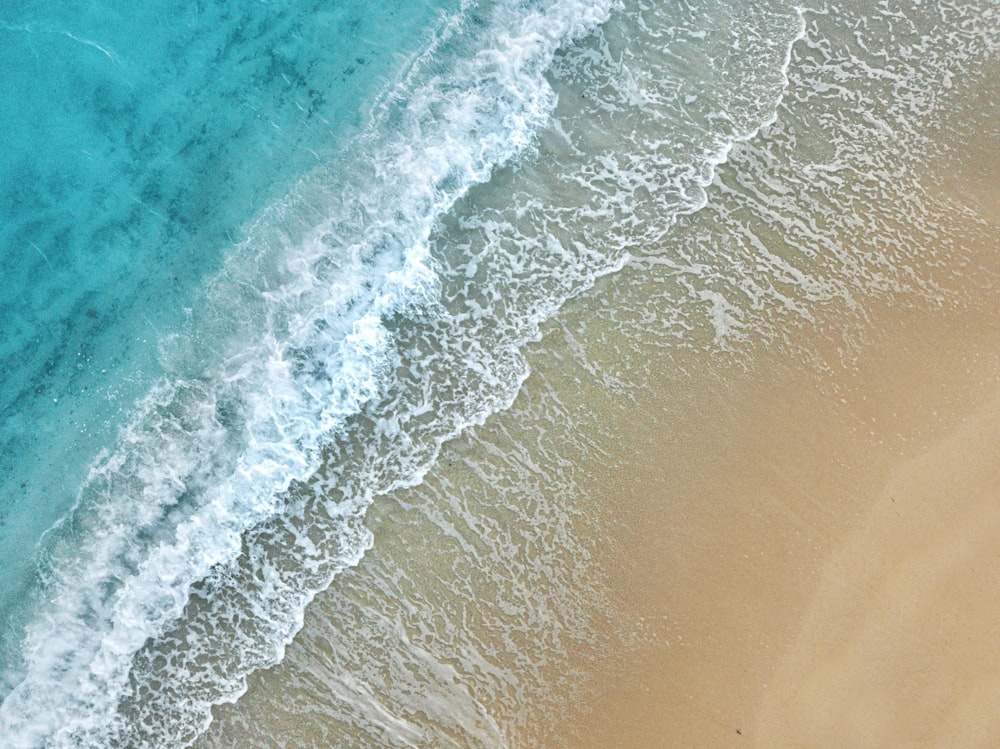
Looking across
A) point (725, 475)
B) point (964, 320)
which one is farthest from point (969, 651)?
point (964, 320)

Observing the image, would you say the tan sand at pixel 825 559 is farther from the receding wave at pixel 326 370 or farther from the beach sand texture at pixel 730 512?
the receding wave at pixel 326 370

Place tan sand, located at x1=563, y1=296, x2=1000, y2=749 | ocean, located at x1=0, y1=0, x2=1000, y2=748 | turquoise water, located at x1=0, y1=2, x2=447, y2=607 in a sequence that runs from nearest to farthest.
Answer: tan sand, located at x1=563, y1=296, x2=1000, y2=749 < ocean, located at x1=0, y1=0, x2=1000, y2=748 < turquoise water, located at x1=0, y1=2, x2=447, y2=607

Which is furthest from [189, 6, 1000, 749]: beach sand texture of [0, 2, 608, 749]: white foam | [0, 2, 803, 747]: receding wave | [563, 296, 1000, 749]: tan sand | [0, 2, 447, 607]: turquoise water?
[0, 2, 447, 607]: turquoise water

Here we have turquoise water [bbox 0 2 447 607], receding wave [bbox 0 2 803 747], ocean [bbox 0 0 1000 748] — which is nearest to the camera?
ocean [bbox 0 0 1000 748]

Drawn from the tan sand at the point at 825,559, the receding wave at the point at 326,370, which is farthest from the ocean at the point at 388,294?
the tan sand at the point at 825,559

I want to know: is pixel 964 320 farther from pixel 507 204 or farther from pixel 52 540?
pixel 52 540

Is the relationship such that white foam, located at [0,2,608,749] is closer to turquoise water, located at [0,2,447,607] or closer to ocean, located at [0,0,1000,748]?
ocean, located at [0,0,1000,748]

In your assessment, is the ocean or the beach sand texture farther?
the ocean
